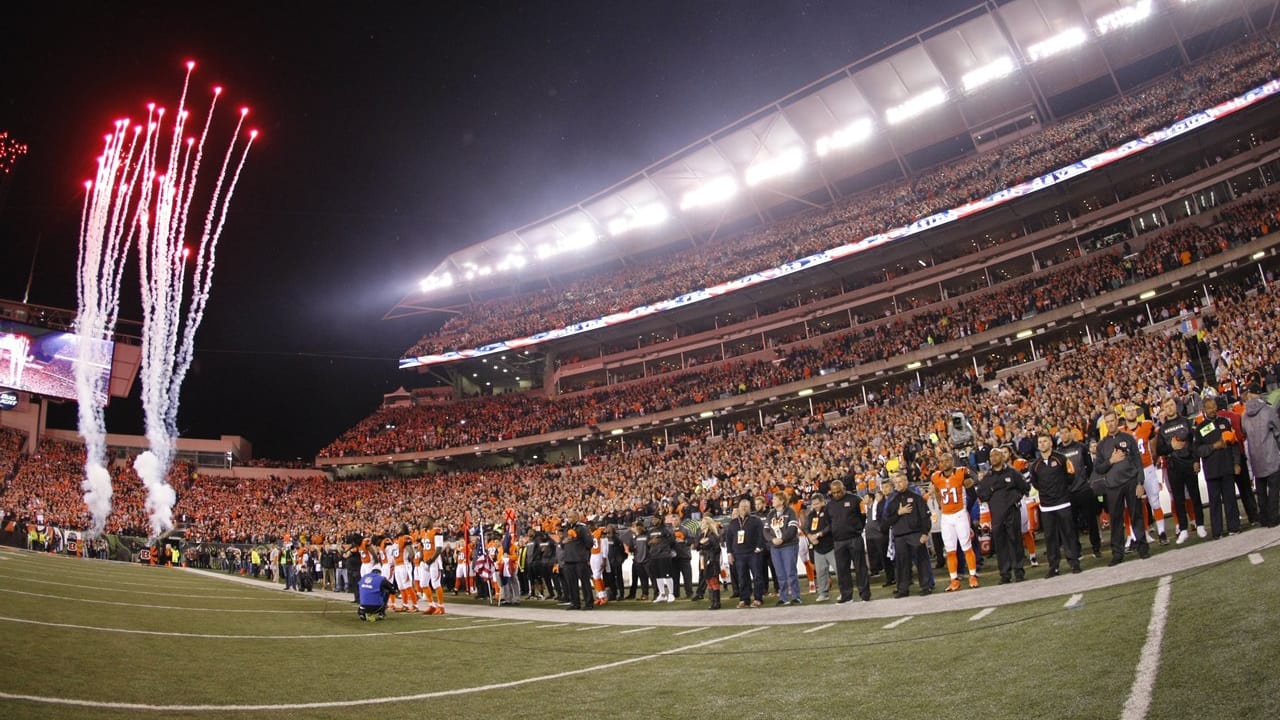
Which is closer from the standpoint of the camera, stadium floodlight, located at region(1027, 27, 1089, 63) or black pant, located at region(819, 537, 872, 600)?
black pant, located at region(819, 537, 872, 600)

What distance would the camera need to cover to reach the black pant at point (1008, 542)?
31.0 ft

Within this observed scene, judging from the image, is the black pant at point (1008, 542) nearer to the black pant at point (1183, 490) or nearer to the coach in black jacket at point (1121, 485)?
the coach in black jacket at point (1121, 485)

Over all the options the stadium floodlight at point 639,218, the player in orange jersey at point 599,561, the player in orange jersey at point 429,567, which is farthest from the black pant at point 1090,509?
the stadium floodlight at point 639,218

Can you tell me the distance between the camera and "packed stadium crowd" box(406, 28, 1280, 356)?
35594 mm

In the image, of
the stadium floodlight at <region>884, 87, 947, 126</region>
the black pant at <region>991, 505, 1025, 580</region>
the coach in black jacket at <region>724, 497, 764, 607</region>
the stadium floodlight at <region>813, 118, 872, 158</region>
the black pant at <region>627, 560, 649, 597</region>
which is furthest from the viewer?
the stadium floodlight at <region>813, 118, 872, 158</region>

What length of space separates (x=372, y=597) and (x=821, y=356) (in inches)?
1256

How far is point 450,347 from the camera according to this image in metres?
55.1

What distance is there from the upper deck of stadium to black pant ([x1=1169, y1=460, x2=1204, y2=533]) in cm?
3858

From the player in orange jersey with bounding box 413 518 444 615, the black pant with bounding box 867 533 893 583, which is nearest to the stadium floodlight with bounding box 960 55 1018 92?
the black pant with bounding box 867 533 893 583

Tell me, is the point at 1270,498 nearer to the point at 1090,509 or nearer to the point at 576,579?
the point at 1090,509

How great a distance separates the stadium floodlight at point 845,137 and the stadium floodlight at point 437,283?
106 ft

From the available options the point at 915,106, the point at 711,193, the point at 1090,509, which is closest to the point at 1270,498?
the point at 1090,509

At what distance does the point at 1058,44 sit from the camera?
137ft

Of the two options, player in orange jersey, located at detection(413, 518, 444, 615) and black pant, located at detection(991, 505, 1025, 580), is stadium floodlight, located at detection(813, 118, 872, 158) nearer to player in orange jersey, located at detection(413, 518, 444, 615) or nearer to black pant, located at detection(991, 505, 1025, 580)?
player in orange jersey, located at detection(413, 518, 444, 615)
